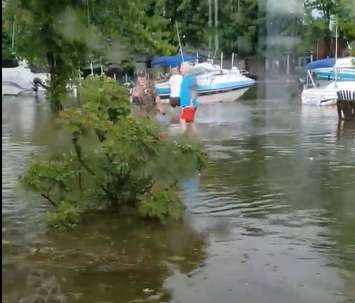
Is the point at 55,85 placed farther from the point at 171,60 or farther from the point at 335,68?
the point at 171,60

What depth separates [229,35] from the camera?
52.6 m

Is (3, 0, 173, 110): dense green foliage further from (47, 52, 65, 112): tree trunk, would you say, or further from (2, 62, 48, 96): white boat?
(2, 62, 48, 96): white boat

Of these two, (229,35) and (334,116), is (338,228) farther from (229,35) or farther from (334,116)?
(229,35)

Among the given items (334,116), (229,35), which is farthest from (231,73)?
(229,35)

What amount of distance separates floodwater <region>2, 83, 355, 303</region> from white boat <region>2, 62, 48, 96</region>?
3030 centimetres

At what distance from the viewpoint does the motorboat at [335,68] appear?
32.8m

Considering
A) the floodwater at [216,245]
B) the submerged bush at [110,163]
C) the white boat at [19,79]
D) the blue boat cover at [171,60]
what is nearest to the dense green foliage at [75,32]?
the submerged bush at [110,163]

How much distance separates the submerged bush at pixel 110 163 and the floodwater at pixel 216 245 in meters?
0.25

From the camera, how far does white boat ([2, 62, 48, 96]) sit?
42.1 m

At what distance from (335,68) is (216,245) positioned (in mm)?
26599

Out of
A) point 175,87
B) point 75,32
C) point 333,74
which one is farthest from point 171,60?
point 75,32

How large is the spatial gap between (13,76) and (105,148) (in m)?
36.4

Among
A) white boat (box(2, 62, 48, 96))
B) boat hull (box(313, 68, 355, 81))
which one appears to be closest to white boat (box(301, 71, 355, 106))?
boat hull (box(313, 68, 355, 81))

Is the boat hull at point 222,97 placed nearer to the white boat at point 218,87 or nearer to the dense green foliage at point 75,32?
the white boat at point 218,87
